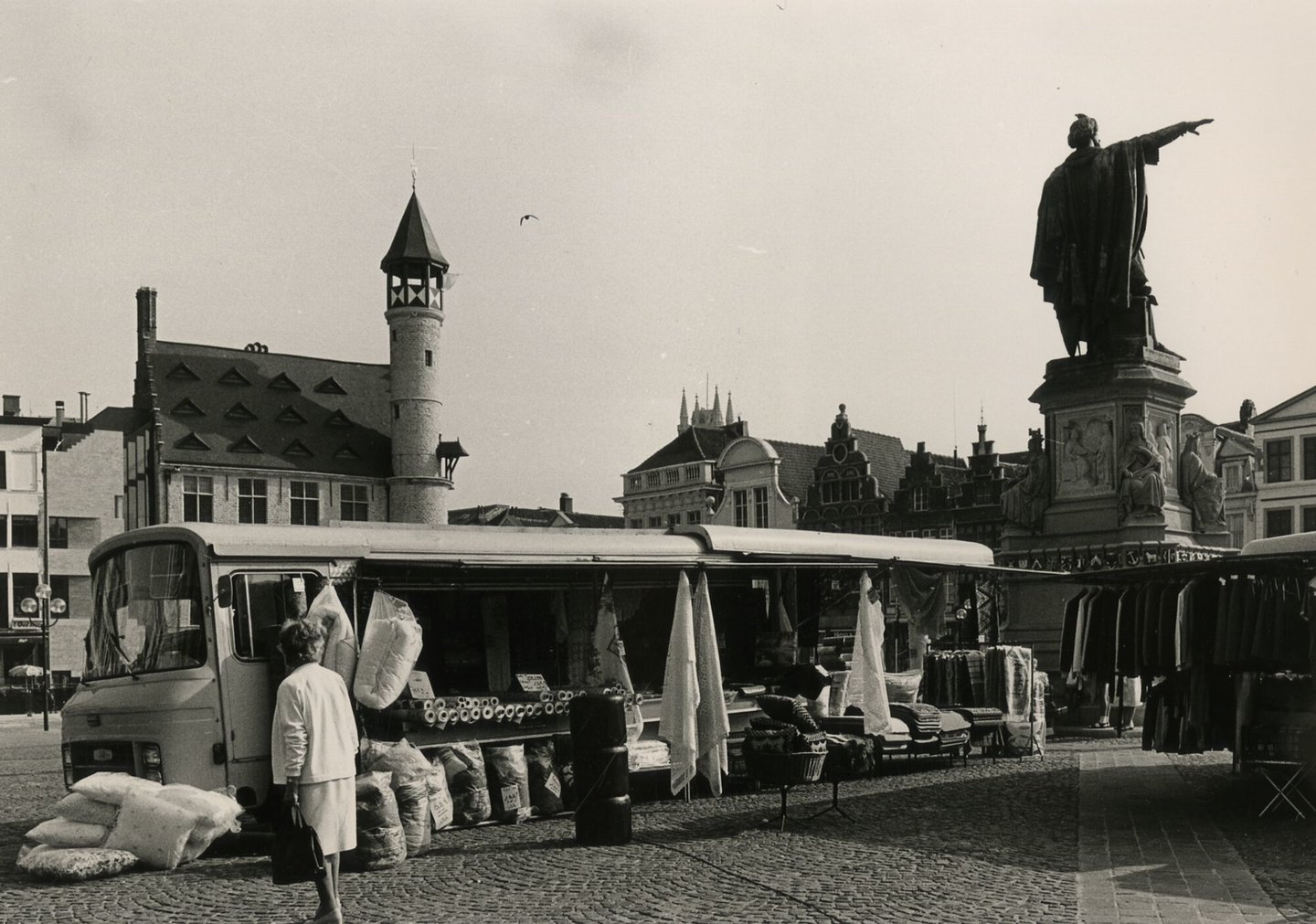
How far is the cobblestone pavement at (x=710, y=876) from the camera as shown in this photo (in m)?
7.33

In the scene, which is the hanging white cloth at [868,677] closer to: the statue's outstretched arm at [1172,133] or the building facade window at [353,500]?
the statue's outstretched arm at [1172,133]

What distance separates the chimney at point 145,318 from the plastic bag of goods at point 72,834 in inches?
2145

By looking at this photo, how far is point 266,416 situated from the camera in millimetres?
61000

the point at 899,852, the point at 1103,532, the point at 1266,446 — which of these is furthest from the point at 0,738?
the point at 1266,446

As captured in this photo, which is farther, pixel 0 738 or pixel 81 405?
pixel 81 405

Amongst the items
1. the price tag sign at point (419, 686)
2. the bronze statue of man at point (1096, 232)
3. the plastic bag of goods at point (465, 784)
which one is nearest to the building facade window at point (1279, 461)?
the bronze statue of man at point (1096, 232)

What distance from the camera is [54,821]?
31.0ft

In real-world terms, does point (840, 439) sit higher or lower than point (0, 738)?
higher

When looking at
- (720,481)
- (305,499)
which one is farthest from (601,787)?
(720,481)

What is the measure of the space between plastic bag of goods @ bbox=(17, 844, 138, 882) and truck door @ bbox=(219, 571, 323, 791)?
112 centimetres

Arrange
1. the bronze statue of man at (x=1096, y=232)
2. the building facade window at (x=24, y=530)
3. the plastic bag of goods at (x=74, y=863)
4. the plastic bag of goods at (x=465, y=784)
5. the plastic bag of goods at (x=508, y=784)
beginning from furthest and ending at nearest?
the building facade window at (x=24, y=530) < the bronze statue of man at (x=1096, y=232) < the plastic bag of goods at (x=508, y=784) < the plastic bag of goods at (x=465, y=784) < the plastic bag of goods at (x=74, y=863)

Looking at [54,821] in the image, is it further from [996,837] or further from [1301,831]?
[1301,831]

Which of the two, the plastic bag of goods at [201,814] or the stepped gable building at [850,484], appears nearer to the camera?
the plastic bag of goods at [201,814]

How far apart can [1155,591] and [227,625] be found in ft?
24.6
